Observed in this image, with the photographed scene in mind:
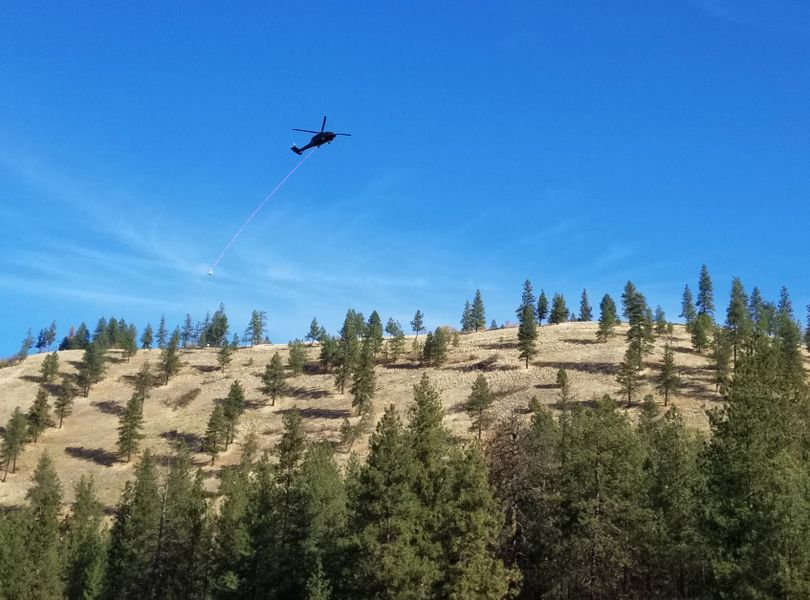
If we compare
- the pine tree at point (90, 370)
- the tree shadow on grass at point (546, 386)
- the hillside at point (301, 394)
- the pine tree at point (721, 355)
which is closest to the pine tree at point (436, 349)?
the hillside at point (301, 394)

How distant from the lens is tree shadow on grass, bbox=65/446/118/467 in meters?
96.1

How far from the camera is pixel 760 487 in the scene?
2367 centimetres

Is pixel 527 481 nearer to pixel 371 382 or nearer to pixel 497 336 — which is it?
pixel 371 382

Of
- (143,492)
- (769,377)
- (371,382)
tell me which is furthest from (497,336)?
(769,377)

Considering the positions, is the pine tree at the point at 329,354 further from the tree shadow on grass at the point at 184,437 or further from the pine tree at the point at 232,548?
the pine tree at the point at 232,548

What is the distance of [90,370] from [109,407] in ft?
44.0

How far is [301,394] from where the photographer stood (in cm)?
12050

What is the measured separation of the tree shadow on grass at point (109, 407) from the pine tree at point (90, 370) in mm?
6455

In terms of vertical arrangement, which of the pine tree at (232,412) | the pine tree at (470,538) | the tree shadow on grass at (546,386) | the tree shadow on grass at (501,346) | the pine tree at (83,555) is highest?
the tree shadow on grass at (501,346)

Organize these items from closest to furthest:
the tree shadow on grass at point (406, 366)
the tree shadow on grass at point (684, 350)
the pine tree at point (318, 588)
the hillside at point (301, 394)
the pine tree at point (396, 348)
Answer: the pine tree at point (318, 588), the hillside at point (301, 394), the tree shadow on grass at point (684, 350), the tree shadow on grass at point (406, 366), the pine tree at point (396, 348)

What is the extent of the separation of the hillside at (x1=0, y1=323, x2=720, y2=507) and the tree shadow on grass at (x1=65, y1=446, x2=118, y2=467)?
0.16 m

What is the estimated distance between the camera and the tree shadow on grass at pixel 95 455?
9612cm

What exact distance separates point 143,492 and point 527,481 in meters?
31.4

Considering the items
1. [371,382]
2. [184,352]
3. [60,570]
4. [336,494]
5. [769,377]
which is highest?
[184,352]
